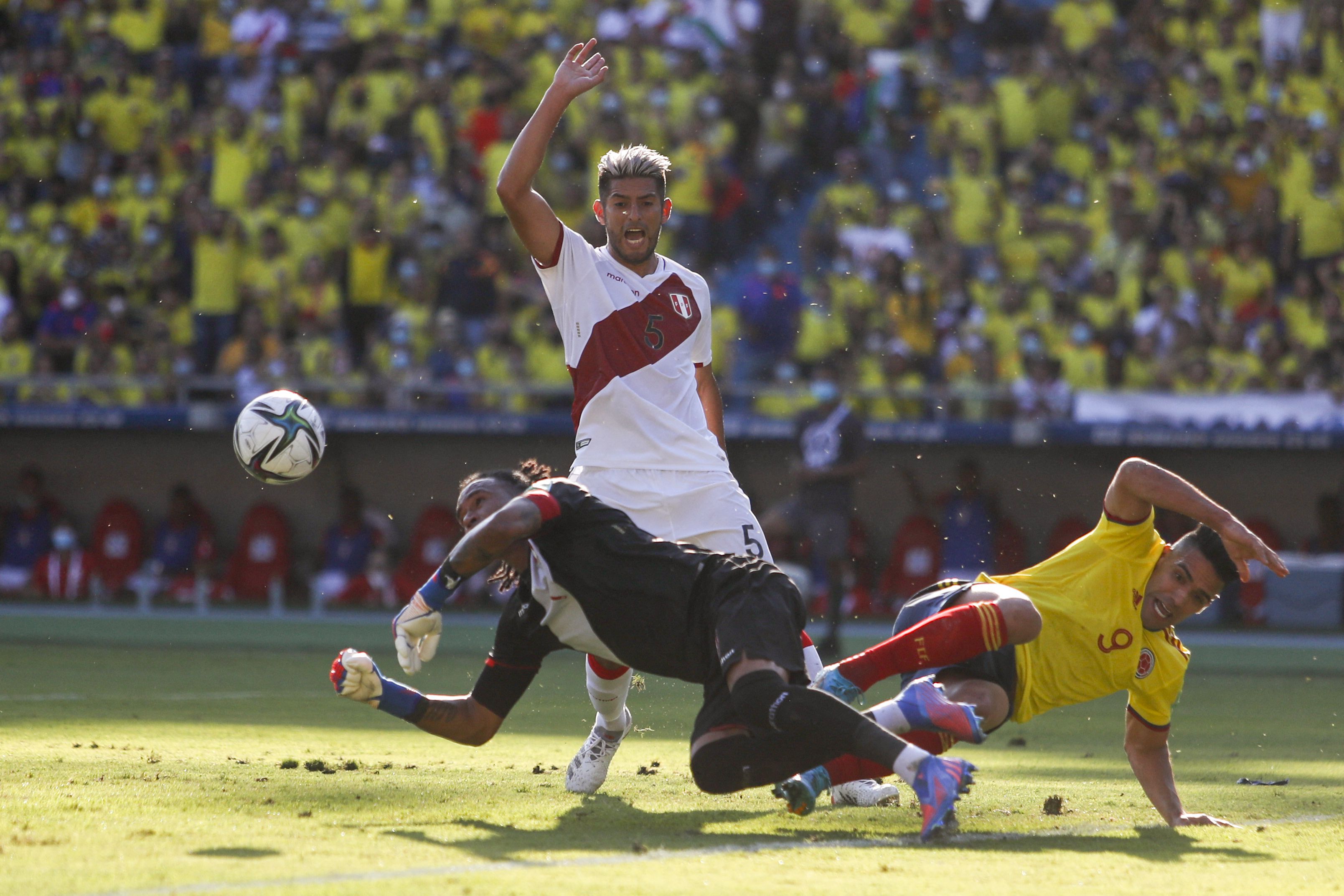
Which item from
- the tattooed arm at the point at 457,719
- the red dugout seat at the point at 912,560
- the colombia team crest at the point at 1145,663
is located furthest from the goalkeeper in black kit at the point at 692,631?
the red dugout seat at the point at 912,560

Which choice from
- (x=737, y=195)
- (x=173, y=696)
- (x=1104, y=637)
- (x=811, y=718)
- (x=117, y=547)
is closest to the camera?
(x=811, y=718)

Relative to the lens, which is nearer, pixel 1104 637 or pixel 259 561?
pixel 1104 637

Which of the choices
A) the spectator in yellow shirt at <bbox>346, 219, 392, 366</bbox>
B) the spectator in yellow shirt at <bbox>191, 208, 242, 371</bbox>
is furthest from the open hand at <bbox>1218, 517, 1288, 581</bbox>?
the spectator in yellow shirt at <bbox>191, 208, 242, 371</bbox>

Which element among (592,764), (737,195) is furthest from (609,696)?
(737,195)

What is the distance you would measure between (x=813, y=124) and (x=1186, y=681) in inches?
323

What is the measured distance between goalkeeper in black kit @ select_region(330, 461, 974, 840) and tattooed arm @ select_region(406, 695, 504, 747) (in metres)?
0.13

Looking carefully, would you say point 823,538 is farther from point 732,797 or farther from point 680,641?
point 680,641

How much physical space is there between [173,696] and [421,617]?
4336 mm

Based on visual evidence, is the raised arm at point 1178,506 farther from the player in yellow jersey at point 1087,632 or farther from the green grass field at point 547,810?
the green grass field at point 547,810

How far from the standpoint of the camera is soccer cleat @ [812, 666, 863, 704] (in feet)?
16.3

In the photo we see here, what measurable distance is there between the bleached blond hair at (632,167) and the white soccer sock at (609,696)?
1.76 m

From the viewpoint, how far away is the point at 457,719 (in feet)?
18.6

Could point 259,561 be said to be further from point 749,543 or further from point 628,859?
point 628,859

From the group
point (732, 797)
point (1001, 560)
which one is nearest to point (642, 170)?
point (732, 797)
